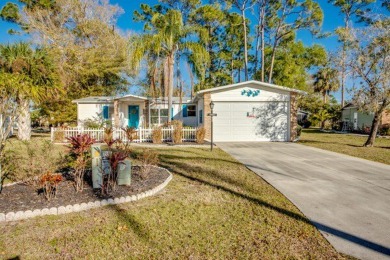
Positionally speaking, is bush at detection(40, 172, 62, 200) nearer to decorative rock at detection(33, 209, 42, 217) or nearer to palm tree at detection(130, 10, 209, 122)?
decorative rock at detection(33, 209, 42, 217)

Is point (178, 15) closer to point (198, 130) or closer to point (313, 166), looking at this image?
point (198, 130)

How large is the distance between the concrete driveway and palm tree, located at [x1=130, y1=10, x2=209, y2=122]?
8.25 meters

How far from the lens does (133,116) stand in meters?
19.7

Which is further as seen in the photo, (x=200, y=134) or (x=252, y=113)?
(x=252, y=113)

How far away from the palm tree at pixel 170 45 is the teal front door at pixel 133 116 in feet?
15.1

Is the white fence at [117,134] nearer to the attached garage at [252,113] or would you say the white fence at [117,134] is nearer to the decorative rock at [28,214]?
the attached garage at [252,113]

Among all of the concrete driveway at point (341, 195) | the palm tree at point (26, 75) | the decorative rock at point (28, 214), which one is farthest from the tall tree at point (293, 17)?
the decorative rock at point (28, 214)

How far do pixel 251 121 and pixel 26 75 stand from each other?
11846 mm

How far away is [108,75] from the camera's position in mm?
27234

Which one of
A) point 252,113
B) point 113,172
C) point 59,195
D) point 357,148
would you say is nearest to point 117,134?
point 252,113

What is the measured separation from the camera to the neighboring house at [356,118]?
23.4 meters

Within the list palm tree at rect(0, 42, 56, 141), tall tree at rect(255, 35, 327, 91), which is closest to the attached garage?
palm tree at rect(0, 42, 56, 141)

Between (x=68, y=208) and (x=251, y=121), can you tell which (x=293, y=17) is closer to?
(x=251, y=121)

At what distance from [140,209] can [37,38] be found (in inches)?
1053
